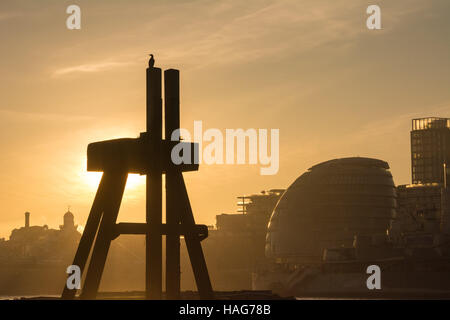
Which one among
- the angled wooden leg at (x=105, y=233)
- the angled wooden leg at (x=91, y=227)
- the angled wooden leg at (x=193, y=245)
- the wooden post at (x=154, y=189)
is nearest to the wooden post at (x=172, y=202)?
the angled wooden leg at (x=193, y=245)

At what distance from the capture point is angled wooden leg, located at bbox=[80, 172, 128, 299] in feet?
95.6

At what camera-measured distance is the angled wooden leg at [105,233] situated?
29.1m

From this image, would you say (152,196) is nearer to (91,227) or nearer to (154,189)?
(154,189)

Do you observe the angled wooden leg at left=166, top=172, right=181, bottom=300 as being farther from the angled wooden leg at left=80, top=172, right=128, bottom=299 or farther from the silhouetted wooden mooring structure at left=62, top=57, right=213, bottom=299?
the angled wooden leg at left=80, top=172, right=128, bottom=299

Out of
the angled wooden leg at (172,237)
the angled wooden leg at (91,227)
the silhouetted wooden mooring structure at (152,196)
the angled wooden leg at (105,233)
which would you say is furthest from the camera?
the angled wooden leg at (91,227)

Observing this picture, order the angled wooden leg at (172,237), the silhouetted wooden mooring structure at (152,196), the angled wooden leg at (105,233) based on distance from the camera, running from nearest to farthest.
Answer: the silhouetted wooden mooring structure at (152,196)
the angled wooden leg at (105,233)
the angled wooden leg at (172,237)

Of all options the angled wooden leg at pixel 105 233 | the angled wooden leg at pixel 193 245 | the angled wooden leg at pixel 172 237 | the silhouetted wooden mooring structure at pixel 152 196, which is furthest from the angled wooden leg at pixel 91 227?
the angled wooden leg at pixel 193 245

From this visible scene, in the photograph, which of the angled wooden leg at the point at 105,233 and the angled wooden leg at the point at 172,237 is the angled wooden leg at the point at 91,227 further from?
the angled wooden leg at the point at 172,237

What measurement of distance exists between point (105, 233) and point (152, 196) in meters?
1.99

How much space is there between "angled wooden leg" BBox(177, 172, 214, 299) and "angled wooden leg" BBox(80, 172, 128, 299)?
A: 1.90 m

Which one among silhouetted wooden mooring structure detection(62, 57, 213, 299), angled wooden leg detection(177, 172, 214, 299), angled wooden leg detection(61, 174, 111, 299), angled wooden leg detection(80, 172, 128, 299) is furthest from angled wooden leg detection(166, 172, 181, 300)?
angled wooden leg detection(61, 174, 111, 299)

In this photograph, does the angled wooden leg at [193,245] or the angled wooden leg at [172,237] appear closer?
the angled wooden leg at [172,237]
